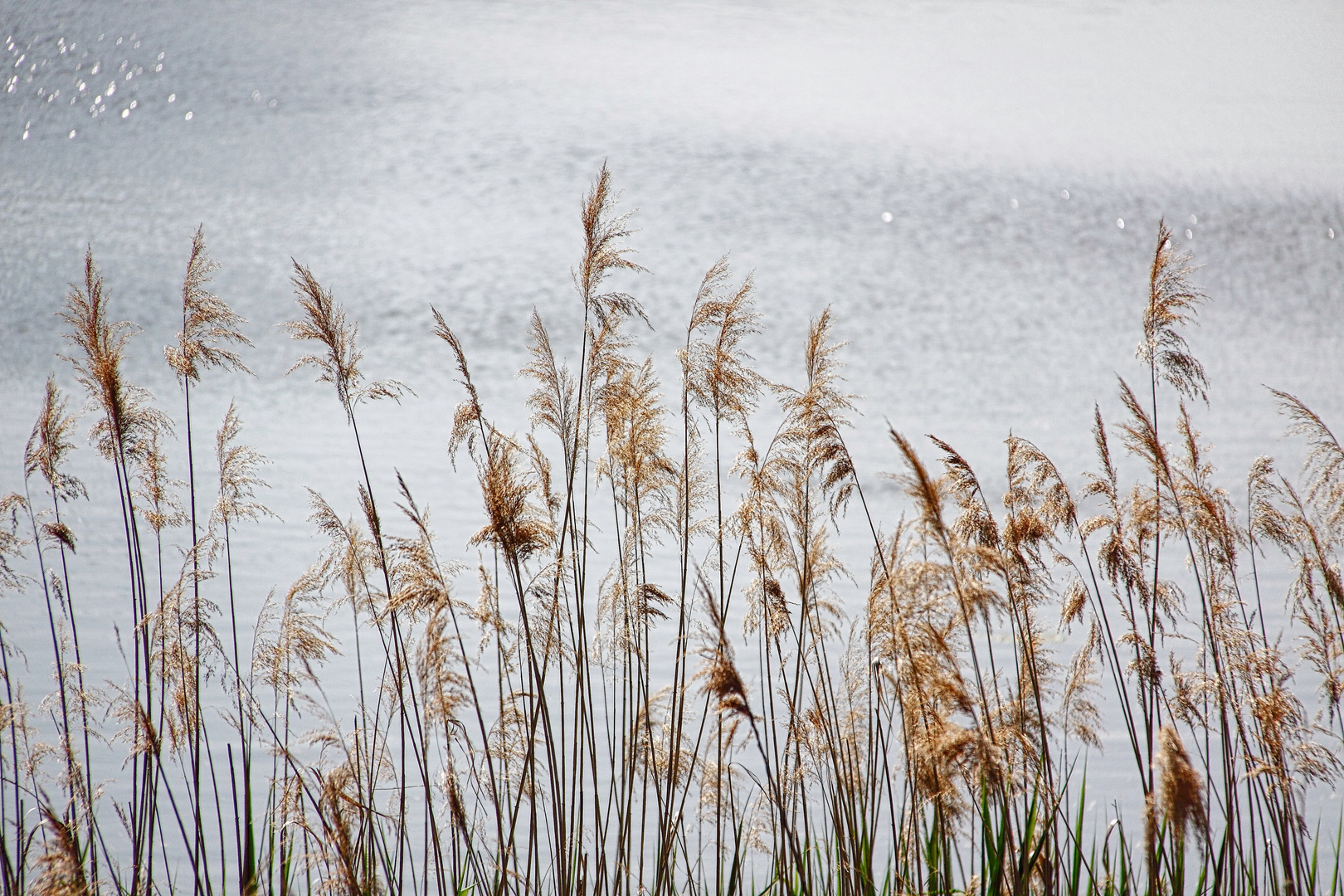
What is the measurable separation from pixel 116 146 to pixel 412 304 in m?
9.15

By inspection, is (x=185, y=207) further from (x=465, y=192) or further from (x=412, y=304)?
(x=412, y=304)

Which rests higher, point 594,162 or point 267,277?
point 594,162

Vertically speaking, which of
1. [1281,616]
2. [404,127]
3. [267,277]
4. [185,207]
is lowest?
[1281,616]

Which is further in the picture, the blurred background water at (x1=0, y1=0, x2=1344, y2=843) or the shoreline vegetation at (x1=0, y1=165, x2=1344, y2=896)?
the blurred background water at (x1=0, y1=0, x2=1344, y2=843)

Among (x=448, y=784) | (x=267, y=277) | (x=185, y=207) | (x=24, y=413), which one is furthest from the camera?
(x=185, y=207)

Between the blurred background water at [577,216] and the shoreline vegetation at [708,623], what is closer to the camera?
the shoreline vegetation at [708,623]

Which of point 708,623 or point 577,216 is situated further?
point 577,216

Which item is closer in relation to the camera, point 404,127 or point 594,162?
point 594,162

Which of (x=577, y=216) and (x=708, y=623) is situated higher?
(x=577, y=216)

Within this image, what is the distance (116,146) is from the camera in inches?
744

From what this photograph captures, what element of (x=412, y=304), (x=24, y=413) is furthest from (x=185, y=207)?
(x=24, y=413)

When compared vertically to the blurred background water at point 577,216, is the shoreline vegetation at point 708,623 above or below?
below

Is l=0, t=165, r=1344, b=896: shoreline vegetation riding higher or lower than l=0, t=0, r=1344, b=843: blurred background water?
lower

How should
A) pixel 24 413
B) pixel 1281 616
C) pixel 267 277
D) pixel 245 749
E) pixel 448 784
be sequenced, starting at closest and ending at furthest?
pixel 448 784 → pixel 245 749 → pixel 1281 616 → pixel 24 413 → pixel 267 277
